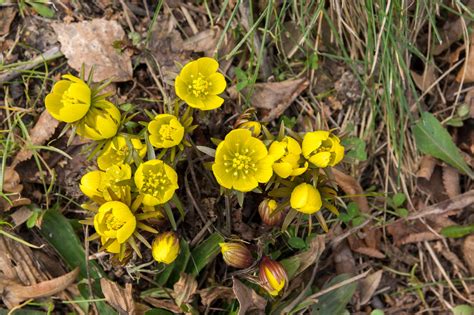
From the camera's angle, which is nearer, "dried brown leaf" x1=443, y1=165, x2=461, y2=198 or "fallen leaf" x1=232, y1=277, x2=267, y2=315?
"fallen leaf" x1=232, y1=277, x2=267, y2=315

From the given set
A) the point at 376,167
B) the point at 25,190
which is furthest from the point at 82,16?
the point at 376,167

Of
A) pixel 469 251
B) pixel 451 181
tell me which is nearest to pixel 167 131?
pixel 451 181

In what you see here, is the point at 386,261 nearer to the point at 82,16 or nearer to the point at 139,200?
the point at 139,200

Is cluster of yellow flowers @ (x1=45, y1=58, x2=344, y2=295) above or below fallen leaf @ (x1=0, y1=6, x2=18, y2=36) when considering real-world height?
below

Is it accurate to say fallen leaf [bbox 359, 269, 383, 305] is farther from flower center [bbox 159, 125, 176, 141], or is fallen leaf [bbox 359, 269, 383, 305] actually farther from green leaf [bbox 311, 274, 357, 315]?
flower center [bbox 159, 125, 176, 141]

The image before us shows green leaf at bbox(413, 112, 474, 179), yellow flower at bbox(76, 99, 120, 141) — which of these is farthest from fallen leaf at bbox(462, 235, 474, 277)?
yellow flower at bbox(76, 99, 120, 141)

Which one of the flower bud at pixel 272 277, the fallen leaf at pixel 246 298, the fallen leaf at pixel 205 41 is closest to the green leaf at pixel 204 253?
the fallen leaf at pixel 246 298

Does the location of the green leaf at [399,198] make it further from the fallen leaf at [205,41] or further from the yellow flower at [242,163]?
the fallen leaf at [205,41]
